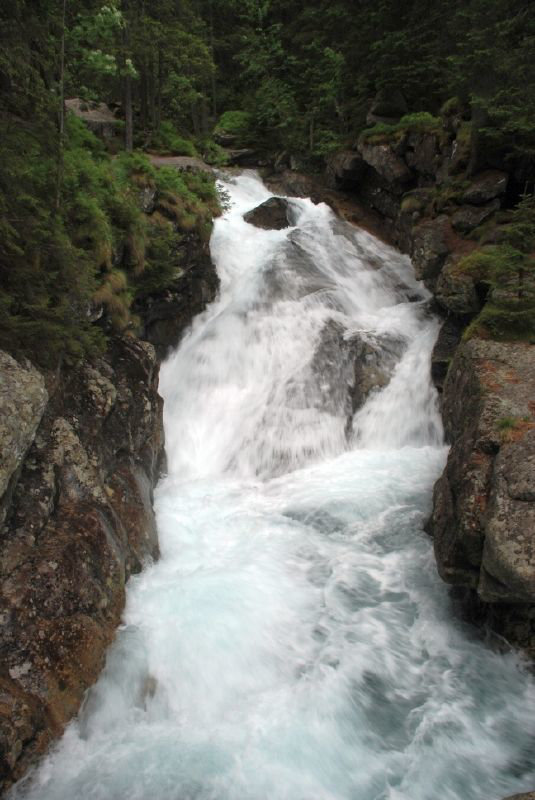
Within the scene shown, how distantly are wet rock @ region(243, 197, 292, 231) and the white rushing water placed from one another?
5.96 meters

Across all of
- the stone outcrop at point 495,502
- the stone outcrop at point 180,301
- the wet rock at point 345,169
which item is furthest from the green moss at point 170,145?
the stone outcrop at point 495,502

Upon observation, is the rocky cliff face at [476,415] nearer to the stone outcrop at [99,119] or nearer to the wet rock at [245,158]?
the wet rock at [245,158]

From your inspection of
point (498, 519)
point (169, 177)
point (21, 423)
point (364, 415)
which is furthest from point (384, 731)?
point (169, 177)

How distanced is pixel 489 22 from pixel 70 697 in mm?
17815

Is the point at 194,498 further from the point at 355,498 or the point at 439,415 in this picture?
the point at 439,415

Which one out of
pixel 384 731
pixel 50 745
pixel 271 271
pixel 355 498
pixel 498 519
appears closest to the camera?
pixel 50 745

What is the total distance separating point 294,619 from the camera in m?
7.07

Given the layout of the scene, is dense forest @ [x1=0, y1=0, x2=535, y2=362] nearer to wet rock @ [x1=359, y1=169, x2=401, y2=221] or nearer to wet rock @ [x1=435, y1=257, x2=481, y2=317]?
wet rock @ [x1=435, y1=257, x2=481, y2=317]

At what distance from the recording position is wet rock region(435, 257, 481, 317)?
11.8 m

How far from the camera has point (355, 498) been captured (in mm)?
9695

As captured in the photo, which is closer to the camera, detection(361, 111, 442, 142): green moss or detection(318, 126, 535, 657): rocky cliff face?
detection(318, 126, 535, 657): rocky cliff face

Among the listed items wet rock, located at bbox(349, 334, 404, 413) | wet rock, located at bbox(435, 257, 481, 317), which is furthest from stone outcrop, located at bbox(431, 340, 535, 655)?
wet rock, located at bbox(349, 334, 404, 413)

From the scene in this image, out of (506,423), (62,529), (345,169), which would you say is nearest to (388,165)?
(345,169)

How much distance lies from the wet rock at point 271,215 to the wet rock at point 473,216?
251 inches
